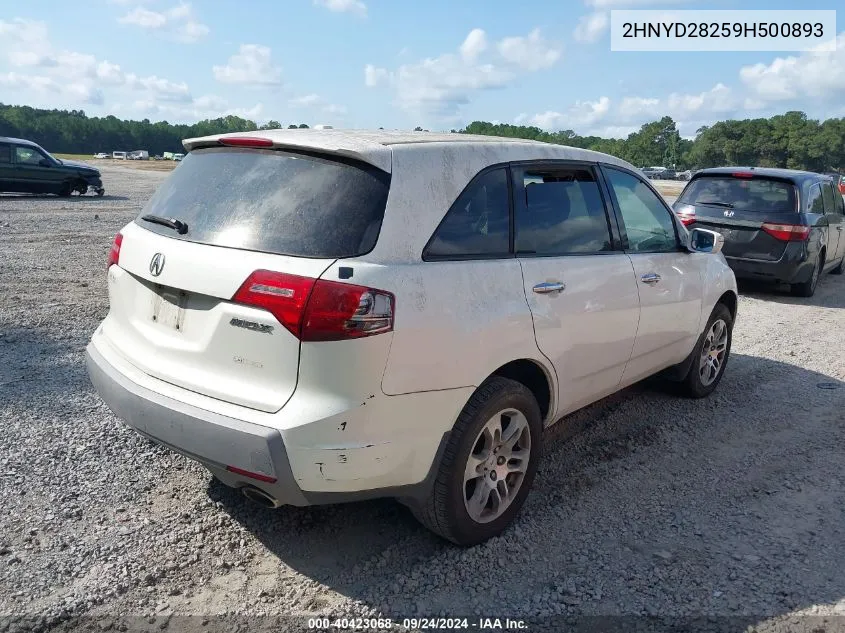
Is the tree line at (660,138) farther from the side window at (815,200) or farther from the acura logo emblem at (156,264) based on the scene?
the acura logo emblem at (156,264)

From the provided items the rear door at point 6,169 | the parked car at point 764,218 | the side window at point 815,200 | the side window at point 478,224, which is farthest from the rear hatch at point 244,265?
the rear door at point 6,169

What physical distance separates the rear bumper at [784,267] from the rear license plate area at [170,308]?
835 centimetres

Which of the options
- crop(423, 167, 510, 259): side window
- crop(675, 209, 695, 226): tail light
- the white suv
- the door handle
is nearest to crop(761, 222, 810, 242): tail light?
crop(675, 209, 695, 226): tail light

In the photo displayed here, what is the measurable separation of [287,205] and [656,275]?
2586 millimetres

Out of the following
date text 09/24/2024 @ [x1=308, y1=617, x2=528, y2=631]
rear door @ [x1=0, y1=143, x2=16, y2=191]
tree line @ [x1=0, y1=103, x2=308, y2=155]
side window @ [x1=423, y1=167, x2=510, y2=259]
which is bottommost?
date text 09/24/2024 @ [x1=308, y1=617, x2=528, y2=631]

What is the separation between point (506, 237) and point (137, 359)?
180cm

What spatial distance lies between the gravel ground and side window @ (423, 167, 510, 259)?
4.60 feet

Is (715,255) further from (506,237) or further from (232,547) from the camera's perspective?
(232,547)

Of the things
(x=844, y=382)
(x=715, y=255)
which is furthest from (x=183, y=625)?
(x=844, y=382)

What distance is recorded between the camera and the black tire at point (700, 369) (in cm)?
534

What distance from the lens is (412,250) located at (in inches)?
114

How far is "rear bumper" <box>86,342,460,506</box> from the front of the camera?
2.65 meters

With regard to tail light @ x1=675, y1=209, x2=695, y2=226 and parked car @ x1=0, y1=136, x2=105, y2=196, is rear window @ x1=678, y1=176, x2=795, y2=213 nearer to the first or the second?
tail light @ x1=675, y1=209, x2=695, y2=226

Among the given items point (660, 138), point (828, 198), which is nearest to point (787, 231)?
point (828, 198)
